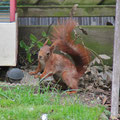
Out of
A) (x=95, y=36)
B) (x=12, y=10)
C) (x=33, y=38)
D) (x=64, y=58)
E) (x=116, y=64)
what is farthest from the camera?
(x=95, y=36)

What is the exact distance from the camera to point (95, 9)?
17.2 ft

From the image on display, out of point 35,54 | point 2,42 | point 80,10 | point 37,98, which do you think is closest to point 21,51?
point 35,54

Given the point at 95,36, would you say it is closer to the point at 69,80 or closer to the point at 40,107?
the point at 69,80

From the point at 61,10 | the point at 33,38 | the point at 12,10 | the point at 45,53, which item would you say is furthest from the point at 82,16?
the point at 45,53

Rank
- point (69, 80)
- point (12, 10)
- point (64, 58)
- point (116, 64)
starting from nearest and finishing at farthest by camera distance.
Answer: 1. point (116, 64)
2. point (69, 80)
3. point (64, 58)
4. point (12, 10)

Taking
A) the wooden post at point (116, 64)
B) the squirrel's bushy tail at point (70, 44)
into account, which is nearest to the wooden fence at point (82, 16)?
the squirrel's bushy tail at point (70, 44)

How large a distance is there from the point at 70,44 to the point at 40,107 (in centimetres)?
115

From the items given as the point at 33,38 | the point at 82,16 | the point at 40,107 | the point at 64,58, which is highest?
the point at 82,16

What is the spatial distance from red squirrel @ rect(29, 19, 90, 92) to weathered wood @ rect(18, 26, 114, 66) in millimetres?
1179

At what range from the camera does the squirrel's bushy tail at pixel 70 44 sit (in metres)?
3.77

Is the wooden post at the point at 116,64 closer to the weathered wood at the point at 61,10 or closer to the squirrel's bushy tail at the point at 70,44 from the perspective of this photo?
the squirrel's bushy tail at the point at 70,44

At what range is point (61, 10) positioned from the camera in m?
5.23

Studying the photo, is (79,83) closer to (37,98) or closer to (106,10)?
(37,98)

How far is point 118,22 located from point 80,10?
91.6 inches
